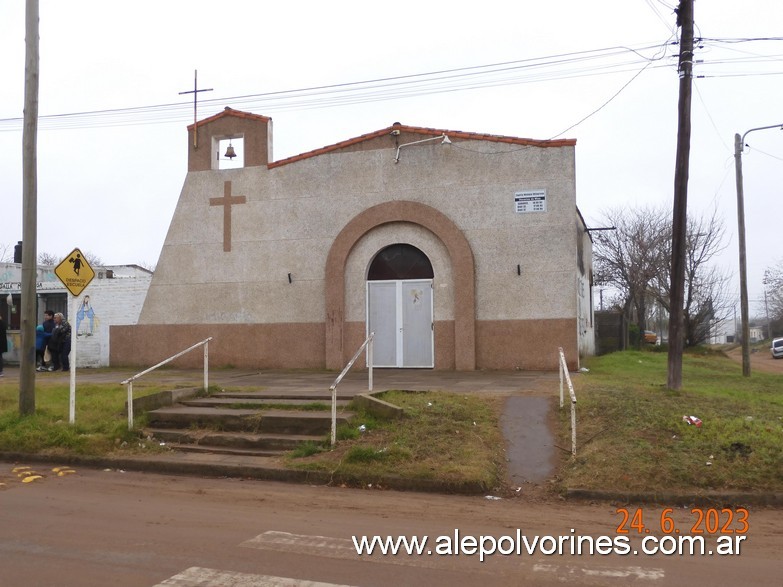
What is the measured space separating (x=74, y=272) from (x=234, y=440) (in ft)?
12.0

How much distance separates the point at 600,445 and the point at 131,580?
5944 millimetres

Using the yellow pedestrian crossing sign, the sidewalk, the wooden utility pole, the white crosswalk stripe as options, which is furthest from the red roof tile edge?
the white crosswalk stripe

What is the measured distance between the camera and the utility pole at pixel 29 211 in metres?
11.5

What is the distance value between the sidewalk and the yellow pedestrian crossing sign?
2565 millimetres

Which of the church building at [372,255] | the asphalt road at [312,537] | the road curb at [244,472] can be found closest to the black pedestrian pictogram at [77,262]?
the road curb at [244,472]

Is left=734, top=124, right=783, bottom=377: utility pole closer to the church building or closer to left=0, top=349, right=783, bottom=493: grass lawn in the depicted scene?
the church building

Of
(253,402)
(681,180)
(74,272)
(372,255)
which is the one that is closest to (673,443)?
(681,180)

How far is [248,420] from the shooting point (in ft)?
35.5

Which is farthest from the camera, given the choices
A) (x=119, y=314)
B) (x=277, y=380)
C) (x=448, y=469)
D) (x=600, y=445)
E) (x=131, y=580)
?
(x=119, y=314)

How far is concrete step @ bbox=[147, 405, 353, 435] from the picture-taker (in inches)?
413

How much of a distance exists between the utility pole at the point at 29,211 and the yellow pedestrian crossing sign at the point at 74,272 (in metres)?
0.81

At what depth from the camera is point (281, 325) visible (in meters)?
19.3

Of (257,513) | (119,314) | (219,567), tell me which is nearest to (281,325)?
(119,314)

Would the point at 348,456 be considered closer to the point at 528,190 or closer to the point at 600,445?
the point at 600,445
